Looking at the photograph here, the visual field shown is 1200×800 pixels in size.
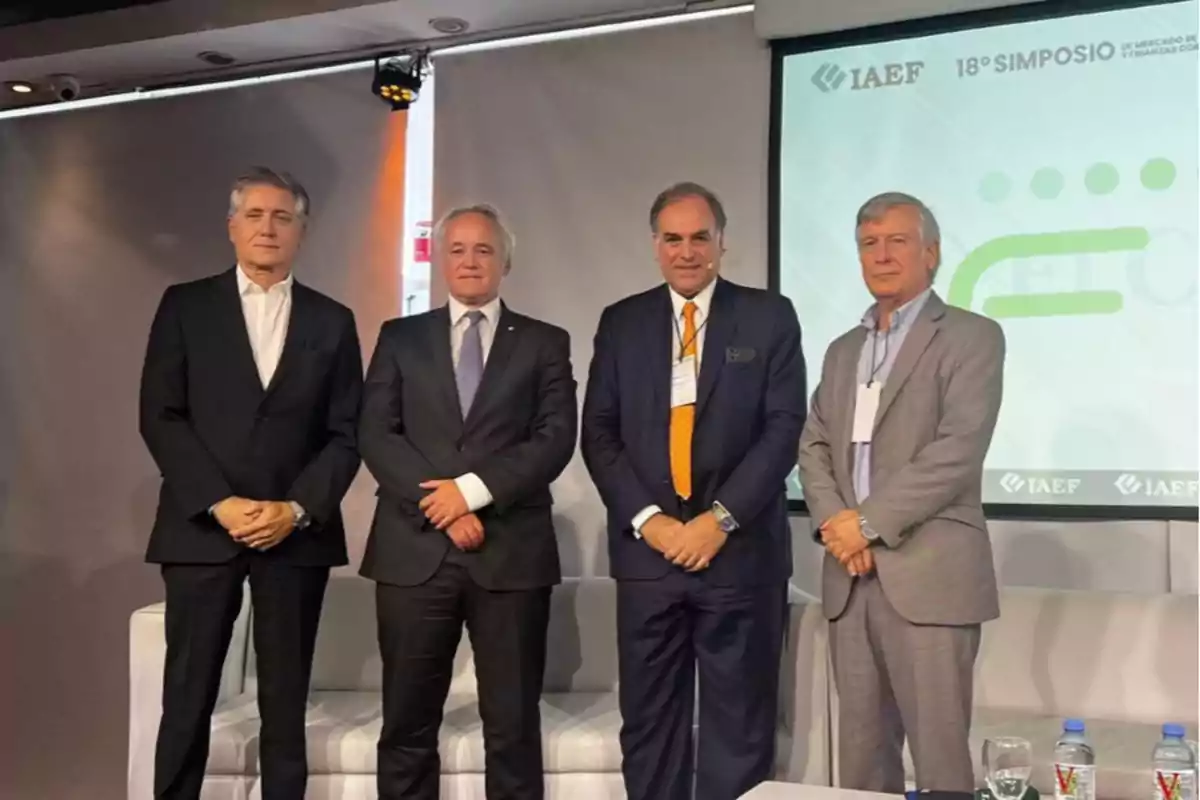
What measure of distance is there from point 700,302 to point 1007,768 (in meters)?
1.31

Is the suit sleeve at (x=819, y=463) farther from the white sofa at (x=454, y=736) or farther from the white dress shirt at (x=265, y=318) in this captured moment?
the white dress shirt at (x=265, y=318)

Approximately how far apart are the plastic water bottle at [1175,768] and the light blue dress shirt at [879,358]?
86 centimetres

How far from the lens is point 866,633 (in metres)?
2.48

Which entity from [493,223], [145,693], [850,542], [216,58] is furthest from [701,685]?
[216,58]

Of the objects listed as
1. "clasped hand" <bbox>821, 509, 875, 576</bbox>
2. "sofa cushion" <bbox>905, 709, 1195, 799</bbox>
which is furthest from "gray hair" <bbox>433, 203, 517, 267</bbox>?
"sofa cushion" <bbox>905, 709, 1195, 799</bbox>

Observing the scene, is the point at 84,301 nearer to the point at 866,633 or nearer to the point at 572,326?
the point at 572,326

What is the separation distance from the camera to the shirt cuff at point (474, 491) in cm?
259

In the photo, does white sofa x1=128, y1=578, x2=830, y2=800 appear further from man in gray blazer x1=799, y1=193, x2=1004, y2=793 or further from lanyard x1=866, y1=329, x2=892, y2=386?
lanyard x1=866, y1=329, x2=892, y2=386

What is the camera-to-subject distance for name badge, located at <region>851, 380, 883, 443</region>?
2.50m

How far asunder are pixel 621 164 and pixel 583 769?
2.09 metres

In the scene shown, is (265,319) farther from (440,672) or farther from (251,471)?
(440,672)

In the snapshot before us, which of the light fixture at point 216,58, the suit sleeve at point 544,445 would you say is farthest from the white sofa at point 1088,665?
the light fixture at point 216,58

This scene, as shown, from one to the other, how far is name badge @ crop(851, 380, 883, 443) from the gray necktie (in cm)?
89

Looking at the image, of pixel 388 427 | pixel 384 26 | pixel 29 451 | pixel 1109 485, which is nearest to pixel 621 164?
pixel 384 26
